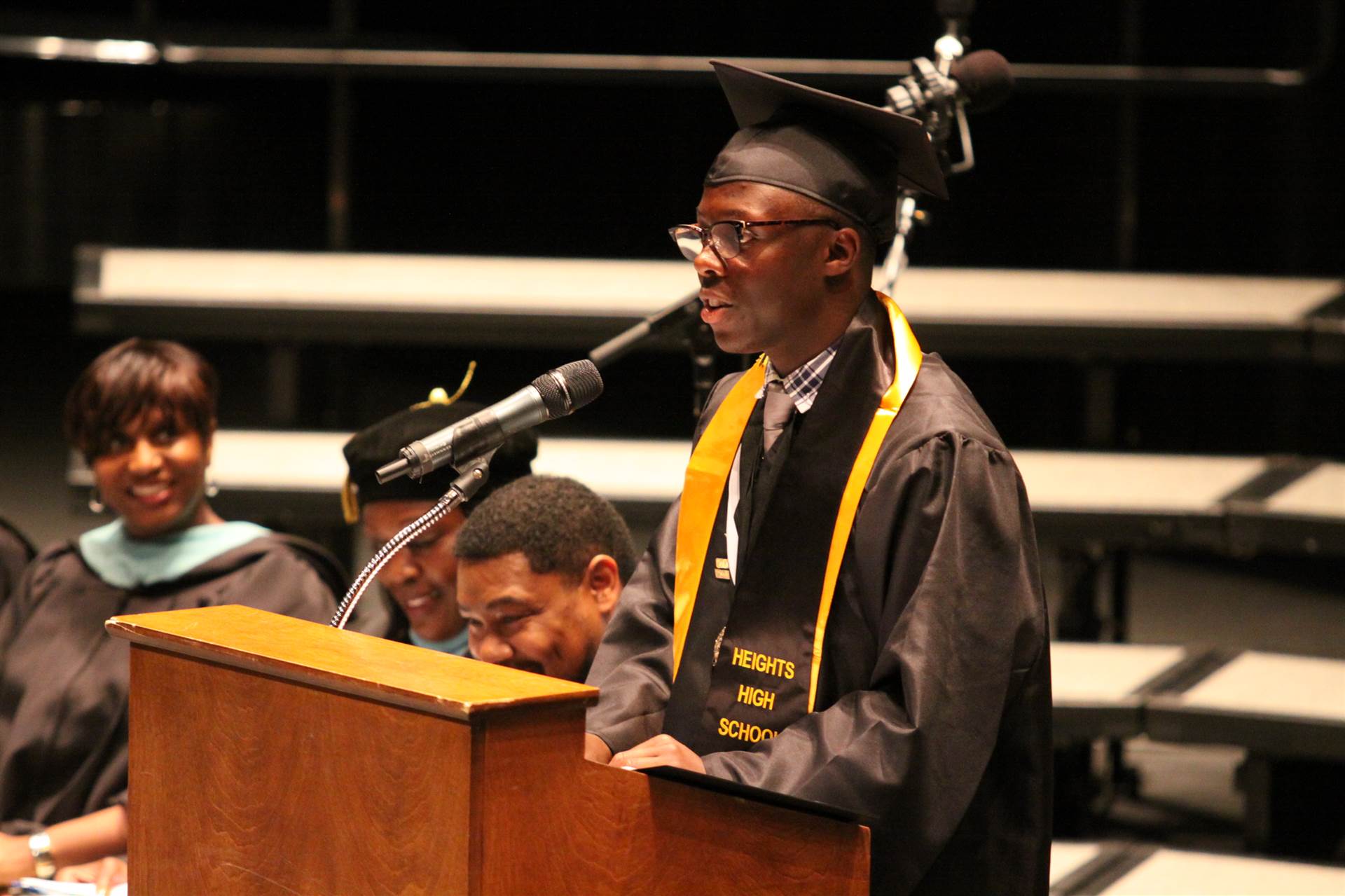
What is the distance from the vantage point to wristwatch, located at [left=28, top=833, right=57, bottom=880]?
9.51 ft

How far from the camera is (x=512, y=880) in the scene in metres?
1.40

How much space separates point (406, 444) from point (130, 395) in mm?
646

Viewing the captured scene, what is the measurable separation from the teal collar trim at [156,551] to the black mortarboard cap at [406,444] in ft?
1.27

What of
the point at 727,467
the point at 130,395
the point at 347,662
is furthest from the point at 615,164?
the point at 347,662

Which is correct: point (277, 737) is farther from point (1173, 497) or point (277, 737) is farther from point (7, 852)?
point (1173, 497)

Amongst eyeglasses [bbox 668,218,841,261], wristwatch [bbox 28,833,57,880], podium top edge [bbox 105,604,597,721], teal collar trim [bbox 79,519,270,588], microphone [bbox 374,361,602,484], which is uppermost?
eyeglasses [bbox 668,218,841,261]

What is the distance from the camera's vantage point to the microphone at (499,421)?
1.69 meters

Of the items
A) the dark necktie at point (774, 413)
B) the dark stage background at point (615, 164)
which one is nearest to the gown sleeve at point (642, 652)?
the dark necktie at point (774, 413)

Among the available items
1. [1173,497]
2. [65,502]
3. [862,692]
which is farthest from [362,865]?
[65,502]

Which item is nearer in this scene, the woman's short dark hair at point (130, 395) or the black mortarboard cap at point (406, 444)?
the black mortarboard cap at point (406, 444)

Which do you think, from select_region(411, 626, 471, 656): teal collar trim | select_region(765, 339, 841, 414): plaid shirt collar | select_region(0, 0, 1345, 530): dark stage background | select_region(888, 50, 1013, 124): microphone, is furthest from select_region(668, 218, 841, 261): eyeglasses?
select_region(0, 0, 1345, 530): dark stage background

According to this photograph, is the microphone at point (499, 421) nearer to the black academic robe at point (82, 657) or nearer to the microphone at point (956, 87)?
the microphone at point (956, 87)

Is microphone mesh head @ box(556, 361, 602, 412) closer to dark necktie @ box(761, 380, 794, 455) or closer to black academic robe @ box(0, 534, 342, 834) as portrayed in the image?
dark necktie @ box(761, 380, 794, 455)

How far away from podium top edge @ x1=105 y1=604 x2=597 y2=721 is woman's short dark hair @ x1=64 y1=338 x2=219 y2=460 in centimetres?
153
